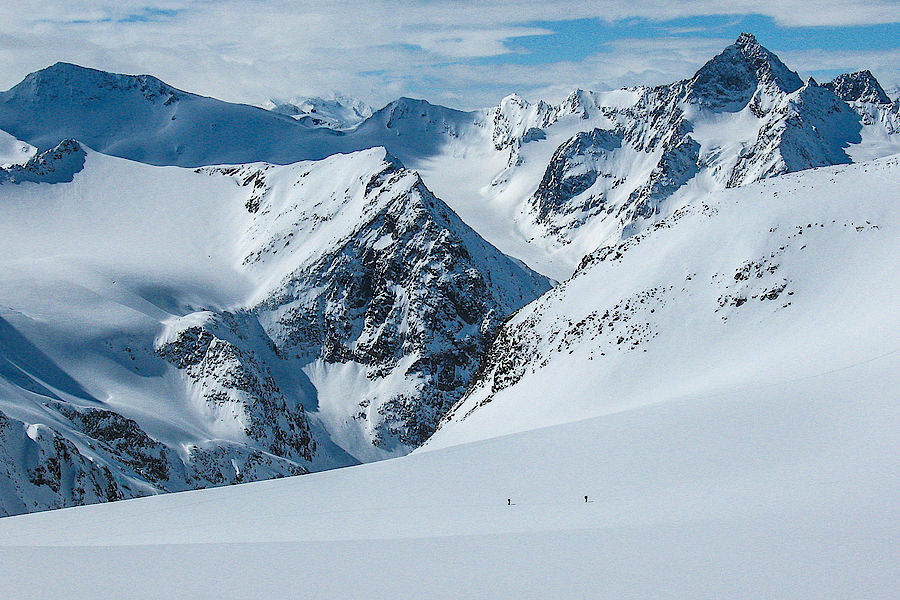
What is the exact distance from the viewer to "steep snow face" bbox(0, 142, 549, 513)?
266 ft

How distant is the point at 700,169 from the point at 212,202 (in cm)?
12164

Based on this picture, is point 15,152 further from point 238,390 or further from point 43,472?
point 43,472

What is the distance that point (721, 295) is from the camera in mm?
42125

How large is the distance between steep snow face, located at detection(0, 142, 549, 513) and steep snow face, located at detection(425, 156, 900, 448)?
124 feet

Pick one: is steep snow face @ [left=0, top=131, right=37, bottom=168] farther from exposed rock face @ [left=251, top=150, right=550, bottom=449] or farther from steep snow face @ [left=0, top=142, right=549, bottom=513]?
exposed rock face @ [left=251, top=150, right=550, bottom=449]

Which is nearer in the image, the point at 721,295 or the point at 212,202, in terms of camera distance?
the point at 721,295

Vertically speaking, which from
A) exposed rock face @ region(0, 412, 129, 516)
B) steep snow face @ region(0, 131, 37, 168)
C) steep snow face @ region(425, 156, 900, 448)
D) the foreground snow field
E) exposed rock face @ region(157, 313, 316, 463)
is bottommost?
exposed rock face @ region(0, 412, 129, 516)

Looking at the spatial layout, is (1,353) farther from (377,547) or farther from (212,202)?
(377,547)

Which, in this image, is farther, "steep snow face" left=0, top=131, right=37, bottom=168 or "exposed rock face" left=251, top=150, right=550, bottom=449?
"steep snow face" left=0, top=131, right=37, bottom=168

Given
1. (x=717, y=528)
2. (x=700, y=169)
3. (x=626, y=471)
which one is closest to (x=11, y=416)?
(x=626, y=471)

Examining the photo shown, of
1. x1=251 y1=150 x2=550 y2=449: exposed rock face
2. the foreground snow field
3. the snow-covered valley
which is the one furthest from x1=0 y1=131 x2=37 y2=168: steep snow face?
the foreground snow field

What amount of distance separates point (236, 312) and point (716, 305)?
82.7m

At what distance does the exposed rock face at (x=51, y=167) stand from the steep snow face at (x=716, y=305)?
12124 centimetres

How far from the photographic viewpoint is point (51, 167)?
143625 mm
